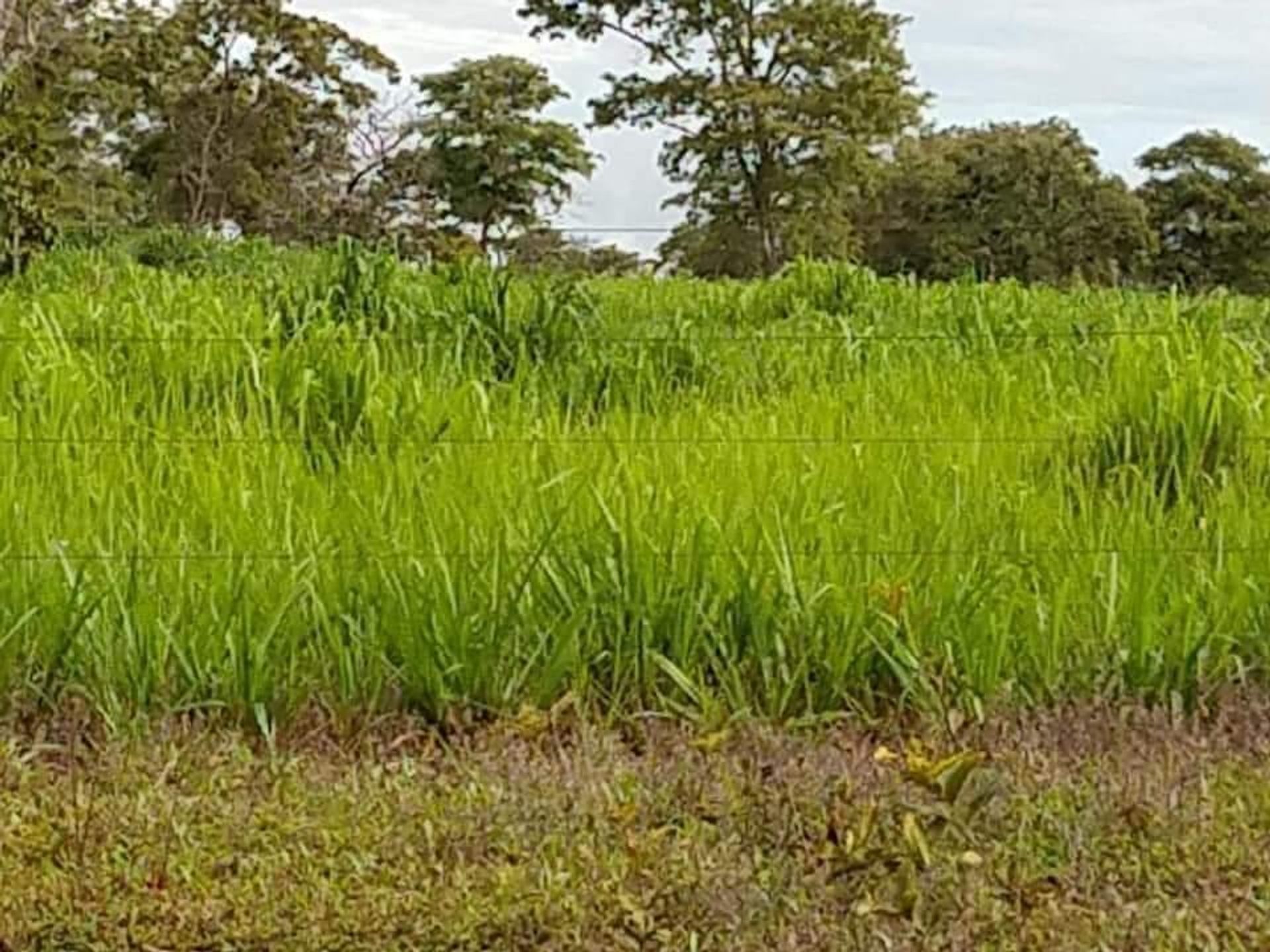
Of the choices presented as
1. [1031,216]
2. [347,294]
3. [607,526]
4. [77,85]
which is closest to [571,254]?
[1031,216]

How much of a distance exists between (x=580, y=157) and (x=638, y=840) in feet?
36.4

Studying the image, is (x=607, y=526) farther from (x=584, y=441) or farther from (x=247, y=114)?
(x=247, y=114)

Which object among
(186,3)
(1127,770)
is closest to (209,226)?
(186,3)

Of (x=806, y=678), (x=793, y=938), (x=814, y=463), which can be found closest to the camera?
(x=793, y=938)

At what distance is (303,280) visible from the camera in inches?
209

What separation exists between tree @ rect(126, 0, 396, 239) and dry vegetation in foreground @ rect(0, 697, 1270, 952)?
8.59m

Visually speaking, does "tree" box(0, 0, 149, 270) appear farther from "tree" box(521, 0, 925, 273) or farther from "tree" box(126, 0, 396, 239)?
"tree" box(521, 0, 925, 273)

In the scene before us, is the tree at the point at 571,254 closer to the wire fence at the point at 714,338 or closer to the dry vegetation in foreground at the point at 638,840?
the wire fence at the point at 714,338

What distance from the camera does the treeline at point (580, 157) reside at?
907 cm

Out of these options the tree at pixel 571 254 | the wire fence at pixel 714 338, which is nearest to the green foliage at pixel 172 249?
the tree at pixel 571 254

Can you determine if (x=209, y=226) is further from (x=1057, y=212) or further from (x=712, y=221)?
(x=712, y=221)

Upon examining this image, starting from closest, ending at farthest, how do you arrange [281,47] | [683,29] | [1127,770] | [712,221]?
1. [1127,770]
2. [281,47]
3. [712,221]
4. [683,29]

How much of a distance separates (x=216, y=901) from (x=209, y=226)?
9184 mm

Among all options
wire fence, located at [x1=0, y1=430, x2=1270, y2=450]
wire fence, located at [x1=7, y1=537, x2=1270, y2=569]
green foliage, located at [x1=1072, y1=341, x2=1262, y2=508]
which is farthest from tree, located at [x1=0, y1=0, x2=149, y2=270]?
green foliage, located at [x1=1072, y1=341, x2=1262, y2=508]
